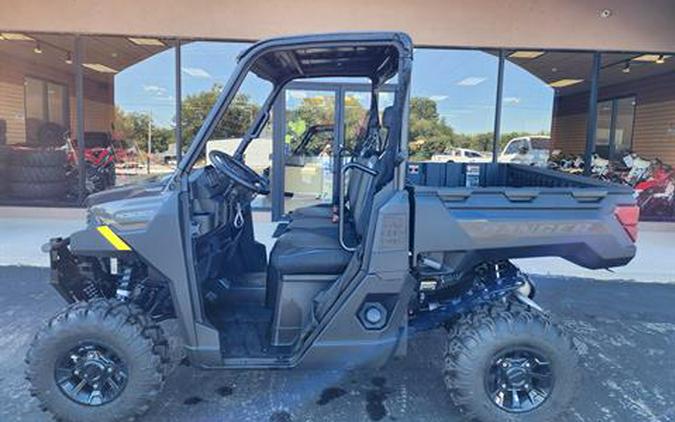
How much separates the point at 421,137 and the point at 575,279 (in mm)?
3959

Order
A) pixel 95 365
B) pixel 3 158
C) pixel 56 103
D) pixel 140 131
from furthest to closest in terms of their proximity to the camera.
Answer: pixel 56 103
pixel 3 158
pixel 140 131
pixel 95 365

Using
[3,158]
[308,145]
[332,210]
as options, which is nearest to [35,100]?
[3,158]

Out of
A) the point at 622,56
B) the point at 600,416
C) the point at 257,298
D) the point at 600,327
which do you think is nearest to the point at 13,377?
the point at 257,298

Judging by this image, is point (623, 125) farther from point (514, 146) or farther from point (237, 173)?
point (237, 173)

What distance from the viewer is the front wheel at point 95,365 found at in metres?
2.41

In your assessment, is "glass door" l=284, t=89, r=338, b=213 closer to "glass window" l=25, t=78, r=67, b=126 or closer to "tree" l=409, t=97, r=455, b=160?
"tree" l=409, t=97, r=455, b=160

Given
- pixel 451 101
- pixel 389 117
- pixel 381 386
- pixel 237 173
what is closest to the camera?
pixel 389 117

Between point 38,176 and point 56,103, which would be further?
point 56,103

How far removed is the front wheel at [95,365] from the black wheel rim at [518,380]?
65.2 inches

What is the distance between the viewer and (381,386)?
3.00m

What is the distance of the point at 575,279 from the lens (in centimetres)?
534

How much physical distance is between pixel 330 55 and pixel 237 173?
3.02 ft

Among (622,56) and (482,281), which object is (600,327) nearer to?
(482,281)

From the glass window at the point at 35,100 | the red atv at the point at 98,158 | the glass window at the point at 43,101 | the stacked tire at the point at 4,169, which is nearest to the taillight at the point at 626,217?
the red atv at the point at 98,158
